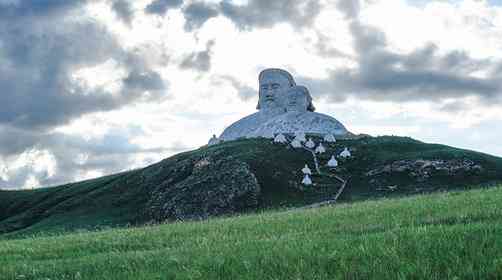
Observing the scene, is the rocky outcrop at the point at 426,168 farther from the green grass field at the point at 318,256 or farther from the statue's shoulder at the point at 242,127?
the green grass field at the point at 318,256

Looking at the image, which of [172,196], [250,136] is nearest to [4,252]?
[172,196]

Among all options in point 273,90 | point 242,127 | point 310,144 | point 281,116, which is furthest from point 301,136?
point 273,90

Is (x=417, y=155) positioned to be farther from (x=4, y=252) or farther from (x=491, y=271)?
(x=491, y=271)

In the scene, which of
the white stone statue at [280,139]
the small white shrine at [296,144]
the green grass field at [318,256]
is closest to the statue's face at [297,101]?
the white stone statue at [280,139]

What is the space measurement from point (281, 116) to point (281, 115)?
83 cm

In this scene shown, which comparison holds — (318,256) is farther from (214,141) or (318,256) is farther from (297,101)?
(297,101)

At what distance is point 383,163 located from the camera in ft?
237

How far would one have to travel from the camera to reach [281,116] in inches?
3797

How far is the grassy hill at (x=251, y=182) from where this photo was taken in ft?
214

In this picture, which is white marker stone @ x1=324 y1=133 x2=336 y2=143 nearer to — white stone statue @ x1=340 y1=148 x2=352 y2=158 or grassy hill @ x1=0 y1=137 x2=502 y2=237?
grassy hill @ x1=0 y1=137 x2=502 y2=237

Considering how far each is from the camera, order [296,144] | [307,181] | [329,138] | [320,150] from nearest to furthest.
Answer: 1. [307,181]
2. [320,150]
3. [296,144]
4. [329,138]

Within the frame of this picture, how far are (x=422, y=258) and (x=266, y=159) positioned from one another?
6304 cm

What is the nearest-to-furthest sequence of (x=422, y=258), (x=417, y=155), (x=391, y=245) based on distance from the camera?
Result: (x=422, y=258) < (x=391, y=245) < (x=417, y=155)

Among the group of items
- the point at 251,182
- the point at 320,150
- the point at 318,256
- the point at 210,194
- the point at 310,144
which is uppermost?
the point at 310,144
